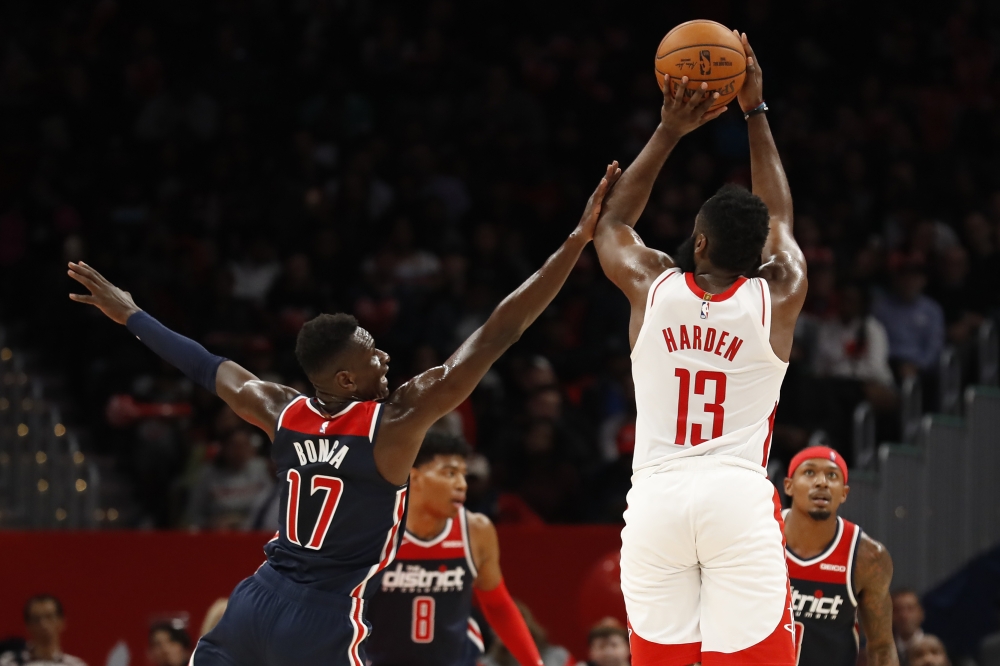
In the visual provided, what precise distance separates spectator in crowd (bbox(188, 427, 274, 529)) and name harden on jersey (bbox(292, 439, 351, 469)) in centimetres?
556

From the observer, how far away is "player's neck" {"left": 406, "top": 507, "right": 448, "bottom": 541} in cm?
742

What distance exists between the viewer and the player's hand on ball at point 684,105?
532 centimetres

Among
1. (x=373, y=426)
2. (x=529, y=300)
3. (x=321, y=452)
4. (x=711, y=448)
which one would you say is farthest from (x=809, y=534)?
(x=321, y=452)

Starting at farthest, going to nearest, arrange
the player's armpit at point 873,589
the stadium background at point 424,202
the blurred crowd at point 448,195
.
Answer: the blurred crowd at point 448,195, the stadium background at point 424,202, the player's armpit at point 873,589

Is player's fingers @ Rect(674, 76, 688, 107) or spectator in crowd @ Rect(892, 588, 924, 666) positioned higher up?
player's fingers @ Rect(674, 76, 688, 107)

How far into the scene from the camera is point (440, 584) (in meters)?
7.24

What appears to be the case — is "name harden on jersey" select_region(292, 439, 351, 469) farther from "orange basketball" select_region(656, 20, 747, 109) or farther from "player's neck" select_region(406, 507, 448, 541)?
"player's neck" select_region(406, 507, 448, 541)

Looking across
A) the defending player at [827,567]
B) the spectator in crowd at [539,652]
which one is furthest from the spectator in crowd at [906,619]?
the defending player at [827,567]

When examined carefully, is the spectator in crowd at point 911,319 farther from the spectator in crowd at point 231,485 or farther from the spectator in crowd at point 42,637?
the spectator in crowd at point 42,637

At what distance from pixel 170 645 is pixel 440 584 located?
8.24ft

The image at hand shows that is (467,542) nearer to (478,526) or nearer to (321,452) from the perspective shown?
(478,526)

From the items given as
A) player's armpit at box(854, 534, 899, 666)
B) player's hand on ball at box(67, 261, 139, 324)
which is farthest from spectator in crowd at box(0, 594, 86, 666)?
player's armpit at box(854, 534, 899, 666)

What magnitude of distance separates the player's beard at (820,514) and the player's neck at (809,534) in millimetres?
33

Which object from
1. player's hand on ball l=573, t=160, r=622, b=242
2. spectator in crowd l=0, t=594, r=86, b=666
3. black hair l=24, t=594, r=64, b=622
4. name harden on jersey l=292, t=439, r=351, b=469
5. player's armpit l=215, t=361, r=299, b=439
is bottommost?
spectator in crowd l=0, t=594, r=86, b=666
